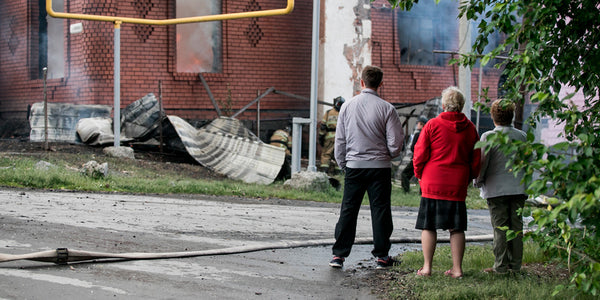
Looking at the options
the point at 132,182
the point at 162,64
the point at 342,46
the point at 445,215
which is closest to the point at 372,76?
the point at 445,215

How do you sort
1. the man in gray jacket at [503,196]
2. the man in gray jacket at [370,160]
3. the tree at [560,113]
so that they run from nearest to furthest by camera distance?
the tree at [560,113] → the man in gray jacket at [503,196] → the man in gray jacket at [370,160]

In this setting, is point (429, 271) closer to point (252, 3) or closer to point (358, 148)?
point (358, 148)

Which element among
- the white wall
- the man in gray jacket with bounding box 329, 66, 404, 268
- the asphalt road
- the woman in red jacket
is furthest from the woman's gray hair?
the white wall

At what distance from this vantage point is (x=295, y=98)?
20.1m

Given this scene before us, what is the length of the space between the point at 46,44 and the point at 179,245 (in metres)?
15.1

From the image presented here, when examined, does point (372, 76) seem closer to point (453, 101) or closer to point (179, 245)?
point (453, 101)

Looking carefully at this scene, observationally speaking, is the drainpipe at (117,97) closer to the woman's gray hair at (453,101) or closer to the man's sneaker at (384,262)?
the man's sneaker at (384,262)

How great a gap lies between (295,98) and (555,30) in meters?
15.7

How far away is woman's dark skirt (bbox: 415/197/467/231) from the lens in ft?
17.5

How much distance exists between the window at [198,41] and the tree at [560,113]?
14547 millimetres

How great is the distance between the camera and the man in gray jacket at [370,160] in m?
5.88

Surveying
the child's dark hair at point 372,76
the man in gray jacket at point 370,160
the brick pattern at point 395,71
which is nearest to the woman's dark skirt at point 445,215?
the man in gray jacket at point 370,160

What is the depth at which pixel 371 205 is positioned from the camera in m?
5.96

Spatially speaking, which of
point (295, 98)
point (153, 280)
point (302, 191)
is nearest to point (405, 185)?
point (302, 191)
